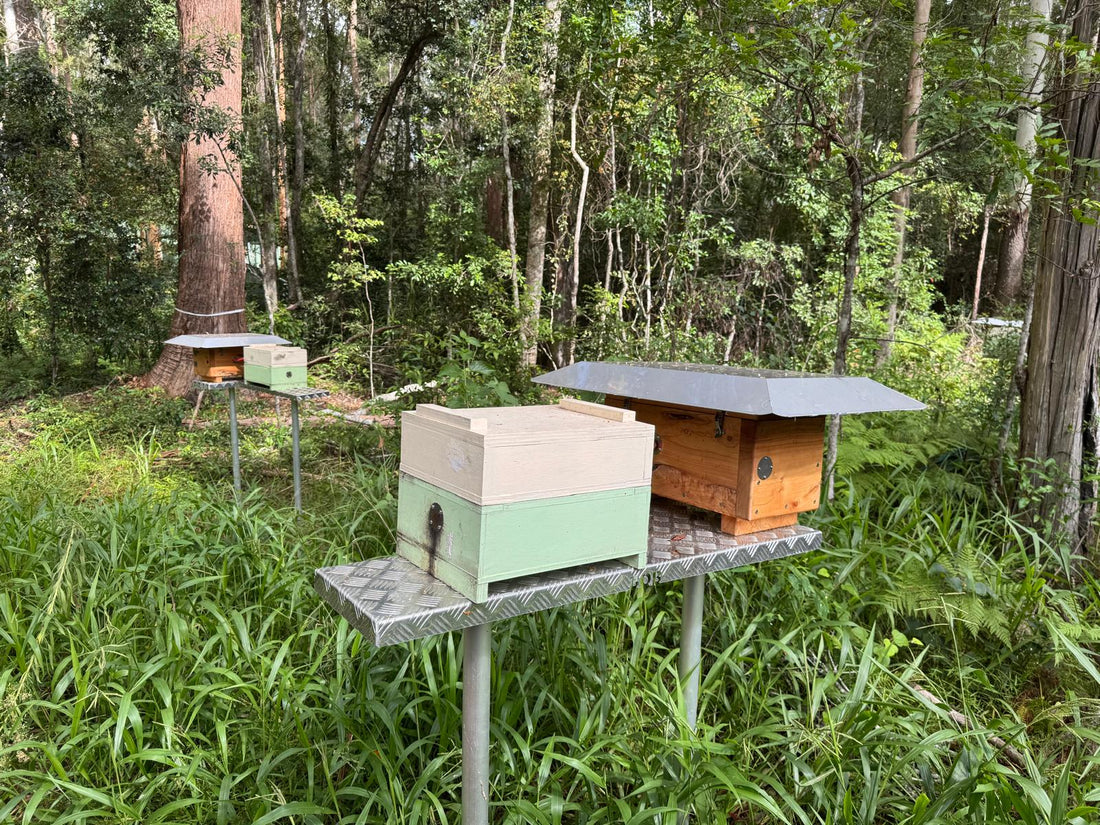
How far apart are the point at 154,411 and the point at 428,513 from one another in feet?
23.7

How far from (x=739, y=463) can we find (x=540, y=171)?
721cm

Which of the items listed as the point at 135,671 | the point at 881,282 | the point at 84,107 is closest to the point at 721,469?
the point at 135,671

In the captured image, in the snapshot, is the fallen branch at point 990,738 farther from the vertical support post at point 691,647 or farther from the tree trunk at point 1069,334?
the tree trunk at point 1069,334

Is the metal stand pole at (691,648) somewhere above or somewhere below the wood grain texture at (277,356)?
below

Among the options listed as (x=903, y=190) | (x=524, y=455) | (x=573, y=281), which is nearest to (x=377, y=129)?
(x=573, y=281)

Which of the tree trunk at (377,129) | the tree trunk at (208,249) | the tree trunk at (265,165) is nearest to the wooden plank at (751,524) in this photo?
the tree trunk at (208,249)

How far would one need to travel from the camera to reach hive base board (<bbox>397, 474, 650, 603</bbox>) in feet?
4.37

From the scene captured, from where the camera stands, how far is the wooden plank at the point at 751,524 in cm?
189

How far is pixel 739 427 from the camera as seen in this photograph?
5.91 ft

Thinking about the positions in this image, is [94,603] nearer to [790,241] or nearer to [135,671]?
[135,671]

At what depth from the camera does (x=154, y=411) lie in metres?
7.38

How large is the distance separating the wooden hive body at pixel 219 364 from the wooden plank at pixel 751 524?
453 centimetres

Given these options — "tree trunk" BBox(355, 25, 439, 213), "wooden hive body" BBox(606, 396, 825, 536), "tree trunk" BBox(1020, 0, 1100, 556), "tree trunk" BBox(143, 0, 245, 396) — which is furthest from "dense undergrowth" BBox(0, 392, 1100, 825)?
"tree trunk" BBox(355, 25, 439, 213)

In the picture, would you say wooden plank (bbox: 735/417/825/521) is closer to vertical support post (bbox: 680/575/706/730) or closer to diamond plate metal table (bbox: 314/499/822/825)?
diamond plate metal table (bbox: 314/499/822/825)
